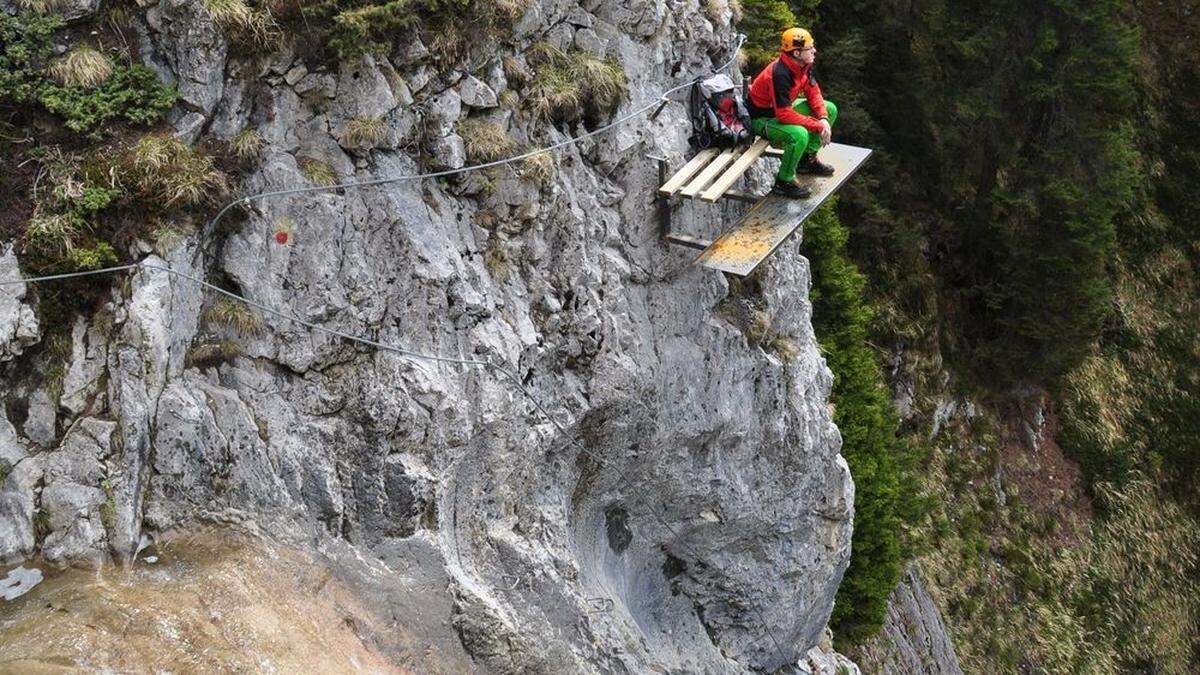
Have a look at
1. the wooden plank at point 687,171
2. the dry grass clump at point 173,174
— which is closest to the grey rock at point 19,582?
the dry grass clump at point 173,174

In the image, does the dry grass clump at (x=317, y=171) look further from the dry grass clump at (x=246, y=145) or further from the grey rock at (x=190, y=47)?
the grey rock at (x=190, y=47)

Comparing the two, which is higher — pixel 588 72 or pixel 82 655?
pixel 588 72

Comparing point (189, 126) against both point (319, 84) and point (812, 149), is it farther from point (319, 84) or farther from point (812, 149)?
point (812, 149)

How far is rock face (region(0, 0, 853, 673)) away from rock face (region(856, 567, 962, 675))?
25.0 ft

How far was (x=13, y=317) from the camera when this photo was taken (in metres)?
7.58

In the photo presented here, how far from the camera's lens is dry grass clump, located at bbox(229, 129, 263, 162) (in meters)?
8.40

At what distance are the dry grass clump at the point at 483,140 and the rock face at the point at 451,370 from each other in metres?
0.11

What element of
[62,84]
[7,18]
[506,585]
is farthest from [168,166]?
[506,585]

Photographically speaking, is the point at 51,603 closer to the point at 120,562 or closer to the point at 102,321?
the point at 120,562

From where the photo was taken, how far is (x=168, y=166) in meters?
8.08

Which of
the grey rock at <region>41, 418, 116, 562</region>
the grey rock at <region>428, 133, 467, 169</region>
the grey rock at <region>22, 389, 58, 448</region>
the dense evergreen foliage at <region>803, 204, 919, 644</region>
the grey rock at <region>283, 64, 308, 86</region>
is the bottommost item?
the dense evergreen foliage at <region>803, 204, 919, 644</region>

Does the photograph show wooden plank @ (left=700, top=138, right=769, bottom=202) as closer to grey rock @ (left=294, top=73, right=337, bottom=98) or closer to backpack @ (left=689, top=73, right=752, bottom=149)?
backpack @ (left=689, top=73, right=752, bottom=149)

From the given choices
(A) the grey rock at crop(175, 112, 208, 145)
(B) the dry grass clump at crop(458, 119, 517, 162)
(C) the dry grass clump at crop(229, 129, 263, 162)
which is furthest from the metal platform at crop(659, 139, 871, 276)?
(A) the grey rock at crop(175, 112, 208, 145)

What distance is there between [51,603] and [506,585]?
142 inches
